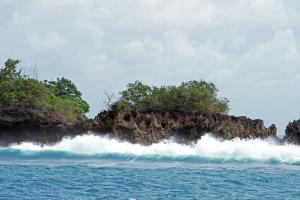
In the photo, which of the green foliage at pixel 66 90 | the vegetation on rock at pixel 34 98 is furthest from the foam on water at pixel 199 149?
the green foliage at pixel 66 90

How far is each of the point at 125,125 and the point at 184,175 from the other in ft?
46.5

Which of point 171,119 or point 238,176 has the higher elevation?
point 171,119

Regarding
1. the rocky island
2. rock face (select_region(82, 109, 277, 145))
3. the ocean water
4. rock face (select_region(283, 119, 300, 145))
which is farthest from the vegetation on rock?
rock face (select_region(283, 119, 300, 145))

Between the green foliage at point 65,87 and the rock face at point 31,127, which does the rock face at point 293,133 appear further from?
the green foliage at point 65,87

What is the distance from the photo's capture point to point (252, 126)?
35781 millimetres

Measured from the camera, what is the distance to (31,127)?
42.2 metres

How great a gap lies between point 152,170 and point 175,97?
19.1 metres

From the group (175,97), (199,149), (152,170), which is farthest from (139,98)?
(152,170)

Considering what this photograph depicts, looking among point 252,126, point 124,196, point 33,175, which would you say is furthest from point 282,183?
point 252,126

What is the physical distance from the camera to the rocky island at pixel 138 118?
35500 mm

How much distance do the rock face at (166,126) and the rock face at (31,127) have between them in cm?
581

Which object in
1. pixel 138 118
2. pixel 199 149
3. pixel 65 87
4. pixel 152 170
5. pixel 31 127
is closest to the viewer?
pixel 152 170

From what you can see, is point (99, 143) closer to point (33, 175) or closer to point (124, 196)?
point (33, 175)

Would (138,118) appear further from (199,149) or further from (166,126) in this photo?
(199,149)
